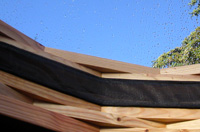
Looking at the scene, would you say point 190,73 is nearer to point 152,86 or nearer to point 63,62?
point 152,86

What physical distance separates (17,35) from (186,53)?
6.46m

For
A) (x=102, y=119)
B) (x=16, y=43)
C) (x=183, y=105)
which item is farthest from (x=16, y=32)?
(x=183, y=105)

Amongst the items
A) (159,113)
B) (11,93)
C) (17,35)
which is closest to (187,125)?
(159,113)

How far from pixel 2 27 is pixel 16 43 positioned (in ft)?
0.36

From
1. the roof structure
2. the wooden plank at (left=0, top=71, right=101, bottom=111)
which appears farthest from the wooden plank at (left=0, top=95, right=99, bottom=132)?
the wooden plank at (left=0, top=71, right=101, bottom=111)

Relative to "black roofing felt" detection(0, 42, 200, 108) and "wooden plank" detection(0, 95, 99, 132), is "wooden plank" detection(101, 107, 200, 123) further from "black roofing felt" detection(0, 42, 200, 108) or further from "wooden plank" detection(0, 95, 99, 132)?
"wooden plank" detection(0, 95, 99, 132)

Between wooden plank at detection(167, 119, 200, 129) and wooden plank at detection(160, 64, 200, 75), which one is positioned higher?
wooden plank at detection(160, 64, 200, 75)

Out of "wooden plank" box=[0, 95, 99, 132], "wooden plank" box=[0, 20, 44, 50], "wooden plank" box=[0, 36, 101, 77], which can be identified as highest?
"wooden plank" box=[0, 20, 44, 50]

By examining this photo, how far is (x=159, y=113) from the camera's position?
4.69ft

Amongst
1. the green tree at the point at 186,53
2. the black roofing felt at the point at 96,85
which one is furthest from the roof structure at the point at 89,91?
the green tree at the point at 186,53

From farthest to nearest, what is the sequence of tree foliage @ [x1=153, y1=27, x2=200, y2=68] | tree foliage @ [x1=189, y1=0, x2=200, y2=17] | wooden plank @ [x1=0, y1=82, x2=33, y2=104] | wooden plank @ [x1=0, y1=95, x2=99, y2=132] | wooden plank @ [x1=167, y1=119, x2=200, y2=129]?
tree foliage @ [x1=189, y1=0, x2=200, y2=17] → tree foliage @ [x1=153, y1=27, x2=200, y2=68] → wooden plank @ [x1=167, y1=119, x2=200, y2=129] → wooden plank @ [x1=0, y1=82, x2=33, y2=104] → wooden plank @ [x1=0, y1=95, x2=99, y2=132]

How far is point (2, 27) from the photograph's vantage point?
125 cm

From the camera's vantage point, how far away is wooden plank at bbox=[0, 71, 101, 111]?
1182 mm

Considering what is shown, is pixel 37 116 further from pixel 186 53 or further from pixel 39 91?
pixel 186 53
